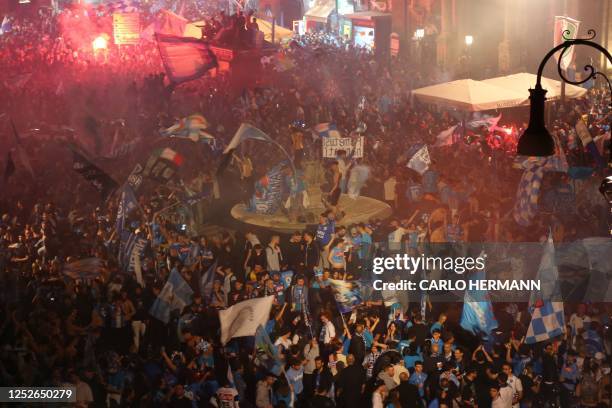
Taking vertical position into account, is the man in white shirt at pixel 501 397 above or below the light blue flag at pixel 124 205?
below

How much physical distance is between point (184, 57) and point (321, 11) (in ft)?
5.15

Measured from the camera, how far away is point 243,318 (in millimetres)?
9336

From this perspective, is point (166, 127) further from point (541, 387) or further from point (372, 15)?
point (541, 387)

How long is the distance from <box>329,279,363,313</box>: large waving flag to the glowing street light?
3.53 m

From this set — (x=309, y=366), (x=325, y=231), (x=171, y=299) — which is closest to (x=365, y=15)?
(x=325, y=231)

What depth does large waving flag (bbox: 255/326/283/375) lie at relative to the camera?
9.31 meters

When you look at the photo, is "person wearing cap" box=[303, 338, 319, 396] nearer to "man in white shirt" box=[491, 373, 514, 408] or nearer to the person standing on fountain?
the person standing on fountain

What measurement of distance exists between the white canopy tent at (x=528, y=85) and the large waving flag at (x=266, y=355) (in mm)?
3653

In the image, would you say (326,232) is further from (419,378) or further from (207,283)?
(419,378)

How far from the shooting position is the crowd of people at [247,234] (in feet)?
30.3

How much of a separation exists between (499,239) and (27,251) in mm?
5028

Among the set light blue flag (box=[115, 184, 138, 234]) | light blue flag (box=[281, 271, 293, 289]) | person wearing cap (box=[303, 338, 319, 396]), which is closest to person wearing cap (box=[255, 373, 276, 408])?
person wearing cap (box=[303, 338, 319, 396])

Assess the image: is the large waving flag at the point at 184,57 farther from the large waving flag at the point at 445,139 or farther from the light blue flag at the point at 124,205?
the large waving flag at the point at 445,139

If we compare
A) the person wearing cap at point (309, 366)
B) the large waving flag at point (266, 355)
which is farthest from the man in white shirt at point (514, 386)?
the large waving flag at point (266, 355)
